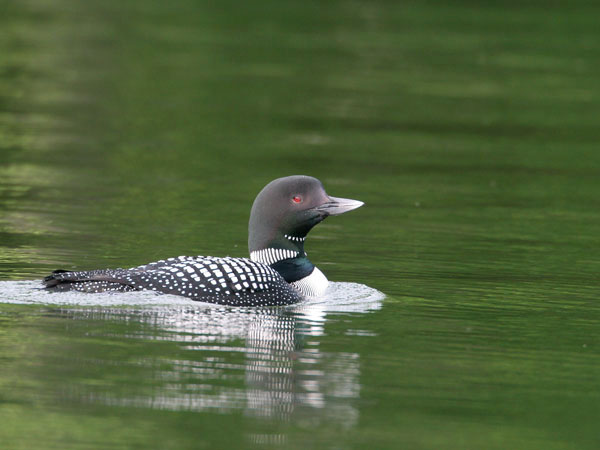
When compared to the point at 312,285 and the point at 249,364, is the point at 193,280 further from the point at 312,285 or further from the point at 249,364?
the point at 249,364

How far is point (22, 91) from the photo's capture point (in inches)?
781

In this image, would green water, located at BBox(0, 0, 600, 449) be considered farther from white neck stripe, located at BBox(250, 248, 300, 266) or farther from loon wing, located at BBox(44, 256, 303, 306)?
white neck stripe, located at BBox(250, 248, 300, 266)

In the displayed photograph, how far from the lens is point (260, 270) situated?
26.6 ft

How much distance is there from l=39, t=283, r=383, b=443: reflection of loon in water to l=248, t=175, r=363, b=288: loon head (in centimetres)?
46

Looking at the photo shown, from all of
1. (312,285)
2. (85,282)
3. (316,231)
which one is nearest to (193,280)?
(85,282)

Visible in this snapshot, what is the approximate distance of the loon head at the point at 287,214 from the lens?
8.72 metres

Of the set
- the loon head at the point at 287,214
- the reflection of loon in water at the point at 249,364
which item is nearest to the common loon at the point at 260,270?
the loon head at the point at 287,214

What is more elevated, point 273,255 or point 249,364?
point 273,255

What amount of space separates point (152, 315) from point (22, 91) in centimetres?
1290

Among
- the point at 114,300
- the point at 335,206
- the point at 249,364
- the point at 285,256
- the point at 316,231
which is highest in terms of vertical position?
the point at 335,206

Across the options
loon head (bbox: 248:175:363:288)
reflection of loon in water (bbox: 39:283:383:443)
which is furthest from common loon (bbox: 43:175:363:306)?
reflection of loon in water (bbox: 39:283:383:443)

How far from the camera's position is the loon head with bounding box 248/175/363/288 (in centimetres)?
872

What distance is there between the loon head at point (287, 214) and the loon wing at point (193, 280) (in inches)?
25.9

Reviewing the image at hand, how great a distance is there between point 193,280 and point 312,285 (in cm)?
103
